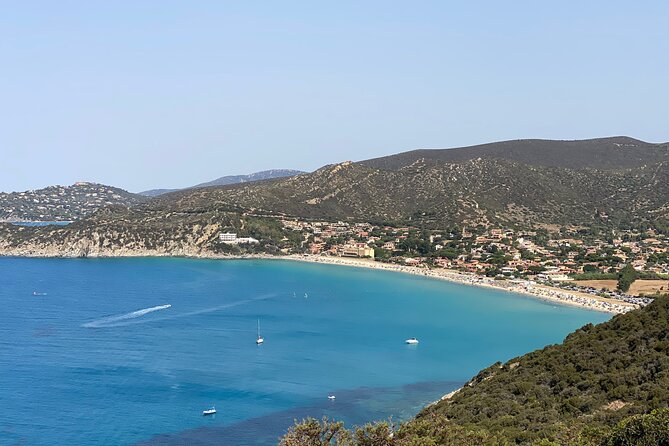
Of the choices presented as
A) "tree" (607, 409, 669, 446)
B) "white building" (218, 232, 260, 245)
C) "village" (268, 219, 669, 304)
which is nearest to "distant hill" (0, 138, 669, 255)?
"white building" (218, 232, 260, 245)

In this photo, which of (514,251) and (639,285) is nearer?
(639,285)

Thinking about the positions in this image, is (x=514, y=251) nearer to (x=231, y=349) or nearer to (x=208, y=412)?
(x=231, y=349)

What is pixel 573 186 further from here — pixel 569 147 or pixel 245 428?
pixel 245 428

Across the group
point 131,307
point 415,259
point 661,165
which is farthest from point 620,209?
point 131,307

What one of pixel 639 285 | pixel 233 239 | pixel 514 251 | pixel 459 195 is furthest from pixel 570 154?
pixel 639 285

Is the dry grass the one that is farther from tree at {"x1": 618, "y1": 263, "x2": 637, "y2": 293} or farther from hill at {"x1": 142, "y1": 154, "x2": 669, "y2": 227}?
hill at {"x1": 142, "y1": 154, "x2": 669, "y2": 227}
